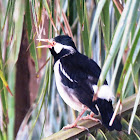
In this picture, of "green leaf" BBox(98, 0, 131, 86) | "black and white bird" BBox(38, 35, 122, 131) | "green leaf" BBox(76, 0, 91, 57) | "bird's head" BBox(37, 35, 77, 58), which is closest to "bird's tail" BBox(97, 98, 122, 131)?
"black and white bird" BBox(38, 35, 122, 131)

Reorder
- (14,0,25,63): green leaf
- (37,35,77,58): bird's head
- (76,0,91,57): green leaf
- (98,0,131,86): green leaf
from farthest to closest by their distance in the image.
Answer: (37,35,77,58): bird's head
(76,0,91,57): green leaf
(14,0,25,63): green leaf
(98,0,131,86): green leaf

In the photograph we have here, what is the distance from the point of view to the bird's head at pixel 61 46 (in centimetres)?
150

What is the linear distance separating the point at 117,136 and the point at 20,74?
1.68 m

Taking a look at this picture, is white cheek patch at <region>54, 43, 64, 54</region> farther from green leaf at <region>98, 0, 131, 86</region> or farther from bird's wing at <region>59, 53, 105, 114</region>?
green leaf at <region>98, 0, 131, 86</region>

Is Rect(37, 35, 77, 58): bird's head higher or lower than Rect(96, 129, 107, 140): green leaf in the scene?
higher

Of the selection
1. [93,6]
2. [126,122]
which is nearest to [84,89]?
[126,122]

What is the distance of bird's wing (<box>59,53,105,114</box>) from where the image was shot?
1.41 meters

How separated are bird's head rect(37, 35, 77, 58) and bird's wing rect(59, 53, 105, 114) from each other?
0.14 feet

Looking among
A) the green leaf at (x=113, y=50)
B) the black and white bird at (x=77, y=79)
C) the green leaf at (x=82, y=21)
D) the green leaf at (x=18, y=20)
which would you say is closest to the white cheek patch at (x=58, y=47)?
the black and white bird at (x=77, y=79)

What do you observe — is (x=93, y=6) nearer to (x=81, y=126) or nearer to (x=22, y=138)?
(x=22, y=138)

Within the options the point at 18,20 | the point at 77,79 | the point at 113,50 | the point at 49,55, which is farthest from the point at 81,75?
the point at 113,50

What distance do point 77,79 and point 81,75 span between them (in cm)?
2

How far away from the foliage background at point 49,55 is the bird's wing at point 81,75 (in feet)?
0.18

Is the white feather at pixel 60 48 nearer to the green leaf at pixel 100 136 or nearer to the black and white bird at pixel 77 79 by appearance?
the black and white bird at pixel 77 79
